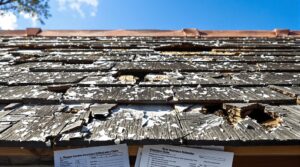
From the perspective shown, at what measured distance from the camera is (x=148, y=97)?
6.10 ft

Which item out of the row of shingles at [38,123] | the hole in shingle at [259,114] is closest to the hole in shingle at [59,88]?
the row of shingles at [38,123]

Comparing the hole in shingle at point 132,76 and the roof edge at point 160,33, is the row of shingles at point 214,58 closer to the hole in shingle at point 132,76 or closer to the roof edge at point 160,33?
the hole in shingle at point 132,76

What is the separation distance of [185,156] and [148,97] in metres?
0.57

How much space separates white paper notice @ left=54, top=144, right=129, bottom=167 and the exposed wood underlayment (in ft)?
0.28

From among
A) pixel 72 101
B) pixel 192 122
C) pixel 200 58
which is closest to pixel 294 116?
pixel 192 122

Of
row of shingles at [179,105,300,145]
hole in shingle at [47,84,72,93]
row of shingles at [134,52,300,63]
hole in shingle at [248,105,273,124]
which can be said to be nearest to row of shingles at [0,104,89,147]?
hole in shingle at [47,84,72,93]

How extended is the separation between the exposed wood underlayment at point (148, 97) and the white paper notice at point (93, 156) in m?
0.09

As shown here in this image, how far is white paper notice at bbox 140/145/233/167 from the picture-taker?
4.47 feet

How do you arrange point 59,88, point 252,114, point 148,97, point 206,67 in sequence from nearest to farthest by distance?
point 252,114 → point 148,97 → point 59,88 → point 206,67

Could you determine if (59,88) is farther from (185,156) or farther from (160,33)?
(160,33)

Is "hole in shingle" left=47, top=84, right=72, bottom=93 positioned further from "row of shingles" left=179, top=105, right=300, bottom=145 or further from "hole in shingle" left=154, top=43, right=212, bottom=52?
"hole in shingle" left=154, top=43, right=212, bottom=52

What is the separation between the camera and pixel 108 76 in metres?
2.39

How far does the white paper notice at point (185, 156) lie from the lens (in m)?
1.36

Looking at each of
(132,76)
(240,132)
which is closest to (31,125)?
(240,132)
